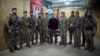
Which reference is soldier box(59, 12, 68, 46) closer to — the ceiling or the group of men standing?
the group of men standing

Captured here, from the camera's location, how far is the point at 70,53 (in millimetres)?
6059

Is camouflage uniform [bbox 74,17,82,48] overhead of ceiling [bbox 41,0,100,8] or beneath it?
beneath

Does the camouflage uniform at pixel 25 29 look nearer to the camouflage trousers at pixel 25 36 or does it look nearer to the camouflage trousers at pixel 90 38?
the camouflage trousers at pixel 25 36

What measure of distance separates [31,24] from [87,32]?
2307 mm

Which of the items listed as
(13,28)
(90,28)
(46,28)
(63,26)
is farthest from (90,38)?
(13,28)

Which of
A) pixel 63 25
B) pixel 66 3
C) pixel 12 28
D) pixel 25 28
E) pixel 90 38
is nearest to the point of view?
pixel 12 28

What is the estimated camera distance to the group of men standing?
6.03 meters

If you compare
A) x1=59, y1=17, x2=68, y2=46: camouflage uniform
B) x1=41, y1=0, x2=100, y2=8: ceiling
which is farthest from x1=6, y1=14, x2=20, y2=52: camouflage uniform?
x1=41, y1=0, x2=100, y2=8: ceiling

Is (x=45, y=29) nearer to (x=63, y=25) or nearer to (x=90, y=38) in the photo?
(x=63, y=25)

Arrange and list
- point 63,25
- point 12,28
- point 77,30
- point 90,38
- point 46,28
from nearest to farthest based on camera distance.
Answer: point 12,28 → point 90,38 → point 77,30 → point 63,25 → point 46,28

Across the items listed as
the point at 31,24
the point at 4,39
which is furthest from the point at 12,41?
the point at 31,24

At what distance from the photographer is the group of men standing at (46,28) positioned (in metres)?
6.03

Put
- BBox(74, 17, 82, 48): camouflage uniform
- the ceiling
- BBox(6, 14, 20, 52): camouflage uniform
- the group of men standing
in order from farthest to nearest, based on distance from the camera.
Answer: the ceiling < BBox(74, 17, 82, 48): camouflage uniform < the group of men standing < BBox(6, 14, 20, 52): camouflage uniform

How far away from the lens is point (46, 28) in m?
7.71
